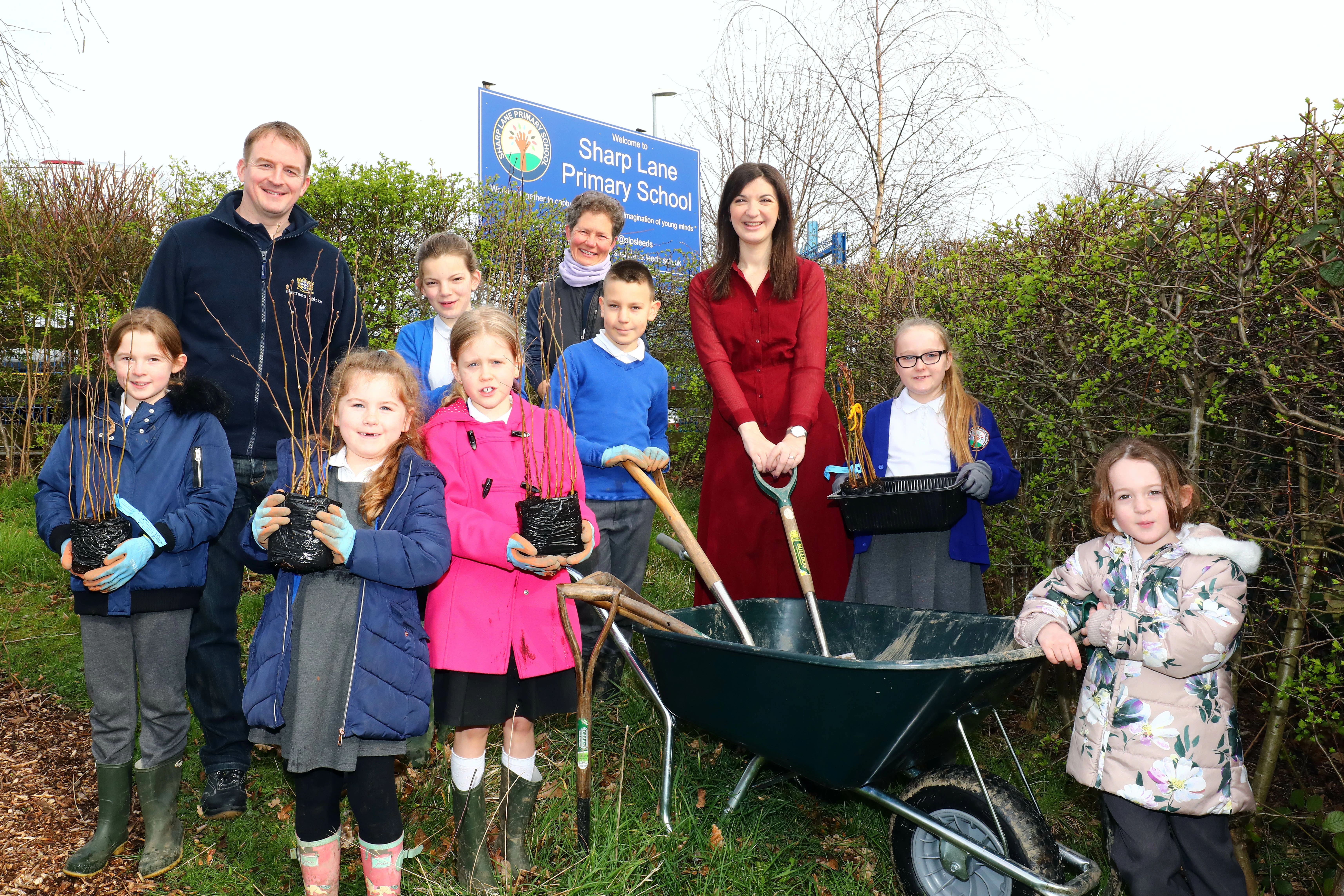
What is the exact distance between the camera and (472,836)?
232 cm

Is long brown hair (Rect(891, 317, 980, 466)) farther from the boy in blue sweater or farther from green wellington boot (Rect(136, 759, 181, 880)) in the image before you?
green wellington boot (Rect(136, 759, 181, 880))

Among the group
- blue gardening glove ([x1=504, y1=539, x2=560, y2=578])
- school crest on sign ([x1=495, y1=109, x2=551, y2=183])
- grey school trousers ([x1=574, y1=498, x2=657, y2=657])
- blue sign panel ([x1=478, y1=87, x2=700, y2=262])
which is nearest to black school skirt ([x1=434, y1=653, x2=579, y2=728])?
blue gardening glove ([x1=504, y1=539, x2=560, y2=578])

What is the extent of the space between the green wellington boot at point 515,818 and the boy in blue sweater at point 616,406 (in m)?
0.66

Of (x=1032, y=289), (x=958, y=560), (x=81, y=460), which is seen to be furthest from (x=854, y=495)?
(x=81, y=460)

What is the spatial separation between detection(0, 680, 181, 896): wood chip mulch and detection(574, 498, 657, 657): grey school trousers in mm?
1510

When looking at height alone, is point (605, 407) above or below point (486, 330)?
below

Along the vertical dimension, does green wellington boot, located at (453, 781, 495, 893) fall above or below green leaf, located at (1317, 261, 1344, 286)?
below

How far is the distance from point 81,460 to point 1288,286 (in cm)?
320

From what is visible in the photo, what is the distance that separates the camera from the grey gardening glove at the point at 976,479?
2443 mm

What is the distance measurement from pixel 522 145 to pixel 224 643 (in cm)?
636

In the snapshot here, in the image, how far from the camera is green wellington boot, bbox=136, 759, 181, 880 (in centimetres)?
249

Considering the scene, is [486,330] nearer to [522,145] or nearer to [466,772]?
[466,772]

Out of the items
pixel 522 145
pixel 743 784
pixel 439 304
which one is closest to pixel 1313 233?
pixel 743 784

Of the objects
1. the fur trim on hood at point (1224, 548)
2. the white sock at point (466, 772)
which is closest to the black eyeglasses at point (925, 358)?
the fur trim on hood at point (1224, 548)
